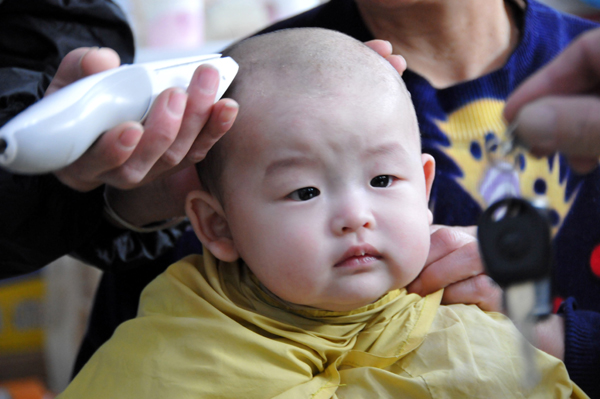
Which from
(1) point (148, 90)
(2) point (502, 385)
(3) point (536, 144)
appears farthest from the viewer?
(2) point (502, 385)

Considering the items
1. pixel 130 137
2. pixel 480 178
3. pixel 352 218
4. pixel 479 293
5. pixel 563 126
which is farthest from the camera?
pixel 480 178

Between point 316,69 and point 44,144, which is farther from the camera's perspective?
point 316,69

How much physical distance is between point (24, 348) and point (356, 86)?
211 centimetres

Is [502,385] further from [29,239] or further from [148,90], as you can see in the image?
[29,239]

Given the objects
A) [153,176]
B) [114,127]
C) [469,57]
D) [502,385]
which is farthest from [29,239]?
[469,57]

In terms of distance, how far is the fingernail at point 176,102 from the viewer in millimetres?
570

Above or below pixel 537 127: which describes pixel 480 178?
below

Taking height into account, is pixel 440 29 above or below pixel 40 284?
above

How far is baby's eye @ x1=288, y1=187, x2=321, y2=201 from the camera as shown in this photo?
2.29 ft

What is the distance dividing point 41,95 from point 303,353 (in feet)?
1.72

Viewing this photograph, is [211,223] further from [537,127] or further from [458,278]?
[537,127]

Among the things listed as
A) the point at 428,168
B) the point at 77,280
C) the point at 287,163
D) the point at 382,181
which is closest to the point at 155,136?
the point at 287,163

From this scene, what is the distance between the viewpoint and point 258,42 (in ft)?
2.61

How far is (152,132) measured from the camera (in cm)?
58
